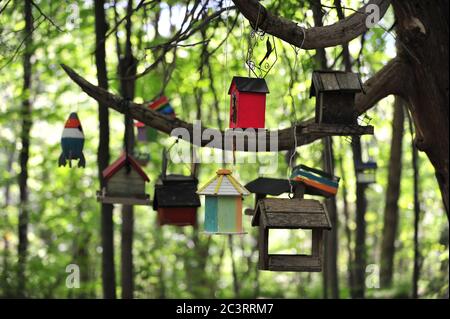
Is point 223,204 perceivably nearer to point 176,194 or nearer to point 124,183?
point 176,194

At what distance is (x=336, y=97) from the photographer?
5.36m

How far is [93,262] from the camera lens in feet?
49.1

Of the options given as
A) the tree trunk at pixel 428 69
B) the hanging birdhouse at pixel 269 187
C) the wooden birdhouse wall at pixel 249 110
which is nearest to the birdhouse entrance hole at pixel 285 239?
the tree trunk at pixel 428 69

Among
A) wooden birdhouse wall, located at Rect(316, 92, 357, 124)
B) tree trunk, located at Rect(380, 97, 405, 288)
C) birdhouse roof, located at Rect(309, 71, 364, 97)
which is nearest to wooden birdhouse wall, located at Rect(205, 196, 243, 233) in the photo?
→ wooden birdhouse wall, located at Rect(316, 92, 357, 124)

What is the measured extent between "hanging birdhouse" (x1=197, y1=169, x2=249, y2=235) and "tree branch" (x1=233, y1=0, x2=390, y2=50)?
1111 mm

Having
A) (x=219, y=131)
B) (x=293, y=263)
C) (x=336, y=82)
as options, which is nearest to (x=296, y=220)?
(x=293, y=263)

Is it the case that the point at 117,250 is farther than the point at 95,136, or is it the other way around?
the point at 117,250

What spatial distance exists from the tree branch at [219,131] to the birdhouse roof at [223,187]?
0.43 meters

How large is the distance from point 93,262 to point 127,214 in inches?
267

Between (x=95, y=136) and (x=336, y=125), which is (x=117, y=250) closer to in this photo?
(x=95, y=136)

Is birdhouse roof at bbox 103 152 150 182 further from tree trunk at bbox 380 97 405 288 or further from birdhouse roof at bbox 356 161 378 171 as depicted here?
tree trunk at bbox 380 97 405 288

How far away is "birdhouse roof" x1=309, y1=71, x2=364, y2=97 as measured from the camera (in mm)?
5301

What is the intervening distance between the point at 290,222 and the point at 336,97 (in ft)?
3.49
